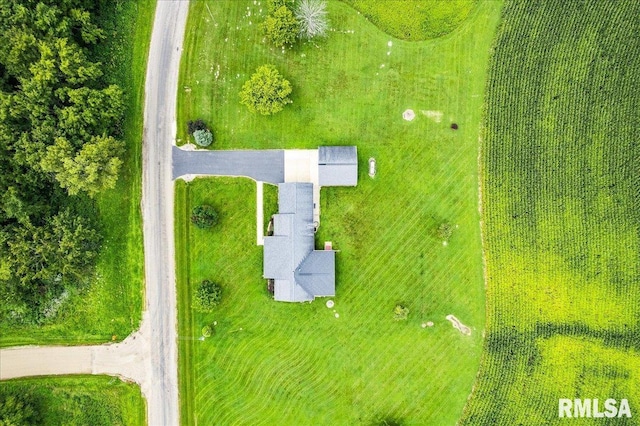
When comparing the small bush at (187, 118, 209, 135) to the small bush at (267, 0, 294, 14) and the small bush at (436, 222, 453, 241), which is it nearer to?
the small bush at (267, 0, 294, 14)

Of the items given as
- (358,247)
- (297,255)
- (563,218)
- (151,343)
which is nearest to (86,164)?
(151,343)

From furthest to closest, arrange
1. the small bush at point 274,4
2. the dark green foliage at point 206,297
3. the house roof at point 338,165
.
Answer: the house roof at point 338,165, the small bush at point 274,4, the dark green foliage at point 206,297

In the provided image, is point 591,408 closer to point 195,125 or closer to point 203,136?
point 203,136

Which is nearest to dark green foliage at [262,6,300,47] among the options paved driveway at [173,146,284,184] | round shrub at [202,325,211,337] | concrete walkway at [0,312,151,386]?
paved driveway at [173,146,284,184]

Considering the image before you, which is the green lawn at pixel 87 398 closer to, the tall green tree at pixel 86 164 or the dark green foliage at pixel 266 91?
the tall green tree at pixel 86 164

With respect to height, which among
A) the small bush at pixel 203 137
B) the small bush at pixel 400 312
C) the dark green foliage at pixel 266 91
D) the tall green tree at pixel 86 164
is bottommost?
the small bush at pixel 400 312

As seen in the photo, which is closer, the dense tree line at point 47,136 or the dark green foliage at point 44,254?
the dense tree line at point 47,136

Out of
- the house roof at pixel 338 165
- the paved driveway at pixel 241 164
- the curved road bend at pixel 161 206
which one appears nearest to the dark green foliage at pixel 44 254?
the curved road bend at pixel 161 206
